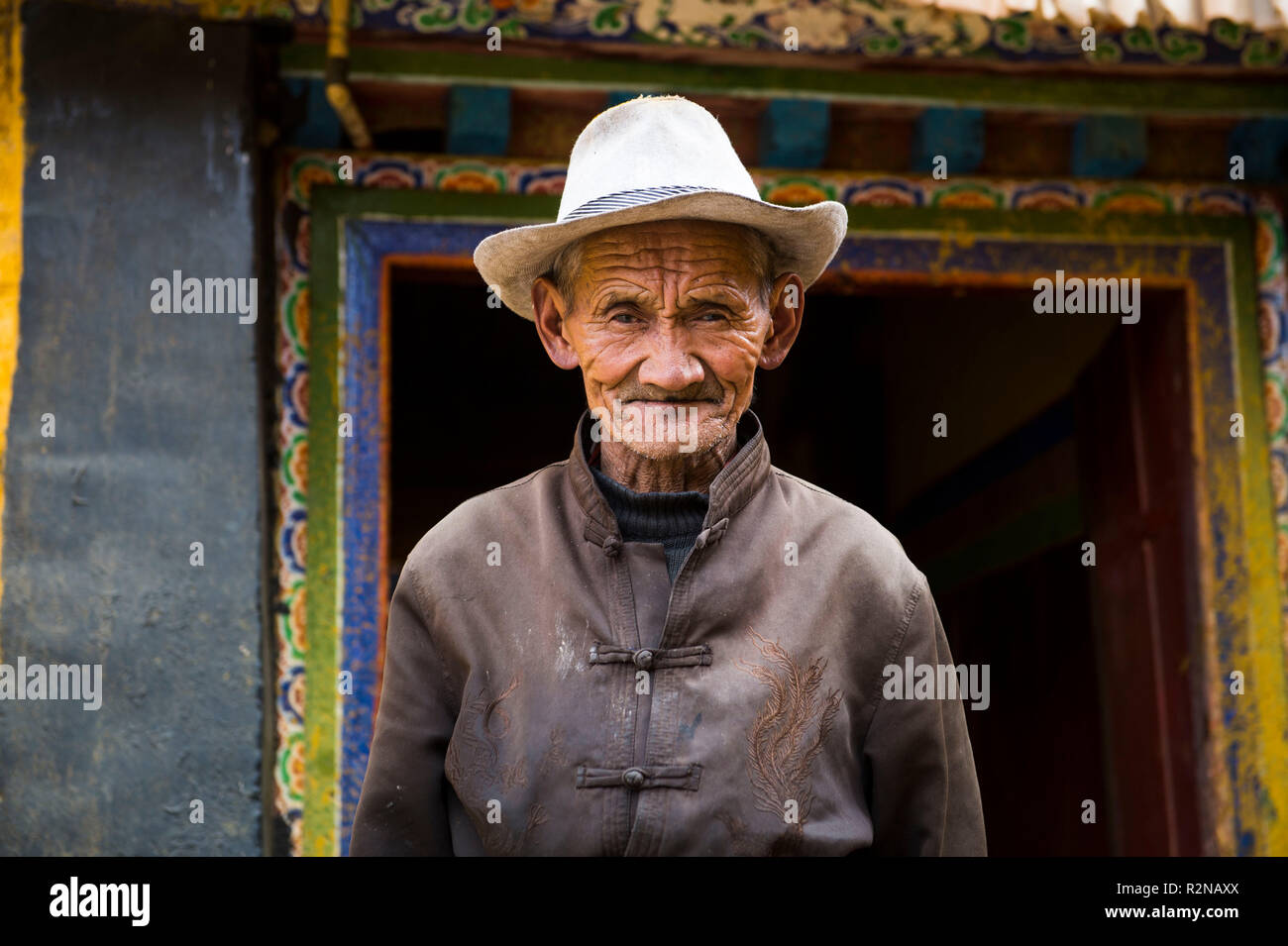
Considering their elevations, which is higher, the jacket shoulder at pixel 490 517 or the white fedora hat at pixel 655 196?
the white fedora hat at pixel 655 196

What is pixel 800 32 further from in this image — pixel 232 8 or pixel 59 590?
pixel 59 590

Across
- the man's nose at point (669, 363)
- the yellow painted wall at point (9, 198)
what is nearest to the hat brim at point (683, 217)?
the man's nose at point (669, 363)

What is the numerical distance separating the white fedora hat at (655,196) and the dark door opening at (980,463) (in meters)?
1.97

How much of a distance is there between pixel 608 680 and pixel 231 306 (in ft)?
6.66

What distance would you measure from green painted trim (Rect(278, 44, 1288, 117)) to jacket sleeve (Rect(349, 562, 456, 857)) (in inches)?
89.1

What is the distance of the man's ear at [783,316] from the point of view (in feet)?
6.77

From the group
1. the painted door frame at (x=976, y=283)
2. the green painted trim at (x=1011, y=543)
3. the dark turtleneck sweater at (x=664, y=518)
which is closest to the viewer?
the dark turtleneck sweater at (x=664, y=518)

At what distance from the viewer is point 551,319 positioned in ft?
6.84

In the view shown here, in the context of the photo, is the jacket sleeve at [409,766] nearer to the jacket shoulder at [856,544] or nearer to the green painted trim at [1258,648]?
the jacket shoulder at [856,544]

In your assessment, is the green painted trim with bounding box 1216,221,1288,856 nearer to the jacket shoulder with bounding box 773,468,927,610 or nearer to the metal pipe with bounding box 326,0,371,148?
the jacket shoulder with bounding box 773,468,927,610

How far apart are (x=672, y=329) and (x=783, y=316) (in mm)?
261

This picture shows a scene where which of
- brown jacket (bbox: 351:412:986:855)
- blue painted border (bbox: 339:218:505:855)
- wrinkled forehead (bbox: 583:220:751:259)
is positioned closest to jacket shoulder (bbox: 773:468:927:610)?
brown jacket (bbox: 351:412:986:855)

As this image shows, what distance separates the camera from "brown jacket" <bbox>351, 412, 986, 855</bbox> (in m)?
1.74

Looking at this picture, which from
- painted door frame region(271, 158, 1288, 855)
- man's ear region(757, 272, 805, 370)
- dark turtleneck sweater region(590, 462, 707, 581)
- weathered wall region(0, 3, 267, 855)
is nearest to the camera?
dark turtleneck sweater region(590, 462, 707, 581)
